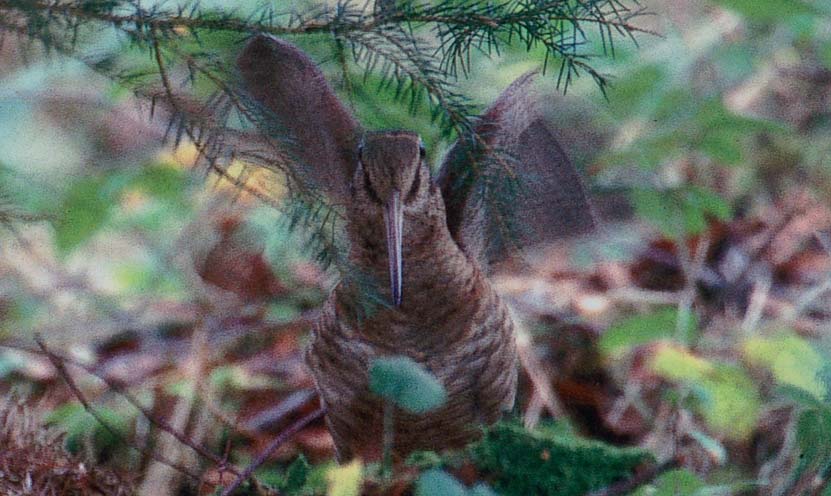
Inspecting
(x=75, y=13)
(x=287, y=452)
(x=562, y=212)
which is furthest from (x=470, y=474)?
(x=75, y=13)

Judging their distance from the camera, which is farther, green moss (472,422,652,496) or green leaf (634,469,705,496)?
green moss (472,422,652,496)

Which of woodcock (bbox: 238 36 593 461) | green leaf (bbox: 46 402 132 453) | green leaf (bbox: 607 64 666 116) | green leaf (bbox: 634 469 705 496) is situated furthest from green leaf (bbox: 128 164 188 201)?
green leaf (bbox: 634 469 705 496)

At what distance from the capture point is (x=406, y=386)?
195cm

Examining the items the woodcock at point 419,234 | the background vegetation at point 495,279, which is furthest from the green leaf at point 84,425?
the woodcock at point 419,234

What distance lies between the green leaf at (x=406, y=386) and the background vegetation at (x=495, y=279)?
29 cm

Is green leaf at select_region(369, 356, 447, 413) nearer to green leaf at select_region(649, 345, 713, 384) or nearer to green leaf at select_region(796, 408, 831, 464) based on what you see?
green leaf at select_region(796, 408, 831, 464)

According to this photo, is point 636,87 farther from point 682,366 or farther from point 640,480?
point 640,480

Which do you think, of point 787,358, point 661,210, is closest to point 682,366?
point 787,358

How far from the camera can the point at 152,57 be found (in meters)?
2.14

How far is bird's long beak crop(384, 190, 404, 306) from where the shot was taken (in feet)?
8.36

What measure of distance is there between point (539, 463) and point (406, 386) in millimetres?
766

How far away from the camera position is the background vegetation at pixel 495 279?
2295 millimetres

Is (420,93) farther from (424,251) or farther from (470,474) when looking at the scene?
(470,474)

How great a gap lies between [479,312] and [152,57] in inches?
44.6
